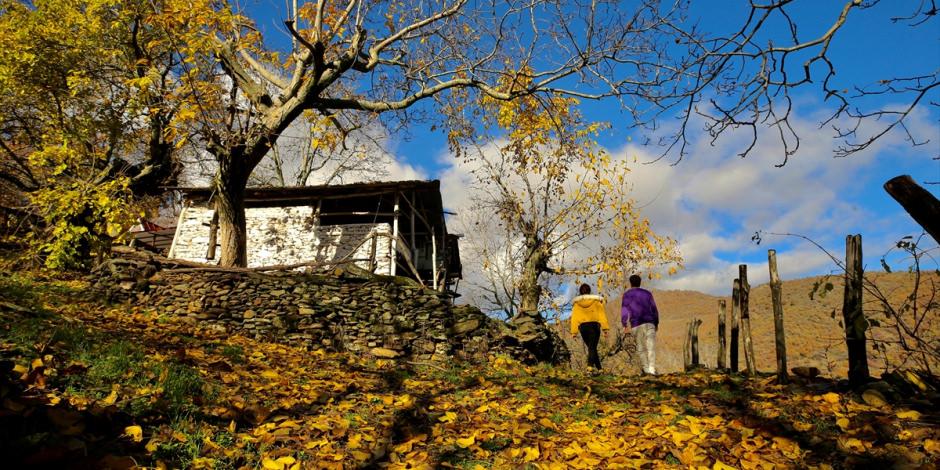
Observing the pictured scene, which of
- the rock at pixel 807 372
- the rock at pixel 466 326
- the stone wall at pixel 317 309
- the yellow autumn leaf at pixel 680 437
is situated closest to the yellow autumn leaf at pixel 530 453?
the yellow autumn leaf at pixel 680 437

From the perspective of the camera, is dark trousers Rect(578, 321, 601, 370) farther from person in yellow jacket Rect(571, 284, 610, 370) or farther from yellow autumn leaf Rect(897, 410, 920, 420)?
yellow autumn leaf Rect(897, 410, 920, 420)

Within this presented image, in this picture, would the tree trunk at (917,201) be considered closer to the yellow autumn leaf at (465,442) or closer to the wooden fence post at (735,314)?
the yellow autumn leaf at (465,442)

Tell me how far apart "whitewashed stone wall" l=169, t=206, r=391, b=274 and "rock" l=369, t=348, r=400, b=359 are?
6277 mm

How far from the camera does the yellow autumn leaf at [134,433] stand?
3807 millimetres

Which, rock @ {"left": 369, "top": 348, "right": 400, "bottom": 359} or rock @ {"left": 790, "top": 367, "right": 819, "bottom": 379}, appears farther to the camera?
rock @ {"left": 369, "top": 348, "right": 400, "bottom": 359}

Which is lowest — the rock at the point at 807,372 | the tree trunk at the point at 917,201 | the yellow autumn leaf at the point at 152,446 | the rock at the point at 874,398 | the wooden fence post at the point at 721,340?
the yellow autumn leaf at the point at 152,446

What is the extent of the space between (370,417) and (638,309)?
5272 mm

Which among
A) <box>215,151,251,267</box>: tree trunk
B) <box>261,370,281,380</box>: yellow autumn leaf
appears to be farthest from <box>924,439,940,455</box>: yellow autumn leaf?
<box>215,151,251,267</box>: tree trunk

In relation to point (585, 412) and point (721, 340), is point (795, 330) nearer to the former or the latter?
point (721, 340)

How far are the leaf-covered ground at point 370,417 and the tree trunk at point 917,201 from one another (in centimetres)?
204

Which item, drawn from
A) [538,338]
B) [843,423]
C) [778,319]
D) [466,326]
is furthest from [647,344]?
[843,423]

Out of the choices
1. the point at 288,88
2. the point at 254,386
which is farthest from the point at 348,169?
the point at 254,386

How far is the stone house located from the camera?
16078mm

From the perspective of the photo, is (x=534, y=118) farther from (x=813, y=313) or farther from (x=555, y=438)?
(x=813, y=313)
